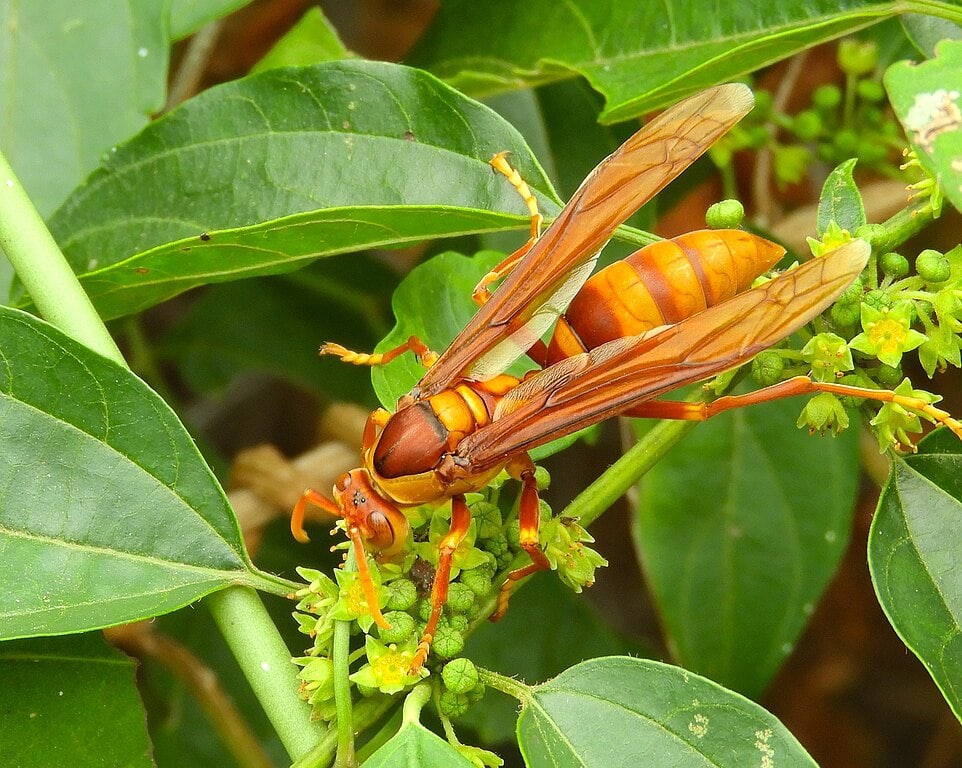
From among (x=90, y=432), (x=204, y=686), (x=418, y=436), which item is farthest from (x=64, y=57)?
(x=204, y=686)

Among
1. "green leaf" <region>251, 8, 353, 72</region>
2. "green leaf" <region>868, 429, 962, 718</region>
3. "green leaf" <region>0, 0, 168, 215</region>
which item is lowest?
"green leaf" <region>868, 429, 962, 718</region>

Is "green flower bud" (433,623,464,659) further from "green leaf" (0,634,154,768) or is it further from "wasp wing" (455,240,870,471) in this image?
"green leaf" (0,634,154,768)

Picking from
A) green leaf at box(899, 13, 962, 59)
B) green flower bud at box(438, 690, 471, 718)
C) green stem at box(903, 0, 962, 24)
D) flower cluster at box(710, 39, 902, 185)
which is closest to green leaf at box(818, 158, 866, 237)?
green stem at box(903, 0, 962, 24)

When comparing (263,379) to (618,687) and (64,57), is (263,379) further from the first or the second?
(618,687)

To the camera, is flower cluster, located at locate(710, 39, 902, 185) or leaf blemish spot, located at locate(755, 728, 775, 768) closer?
leaf blemish spot, located at locate(755, 728, 775, 768)

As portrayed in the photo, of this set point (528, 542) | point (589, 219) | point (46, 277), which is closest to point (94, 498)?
point (46, 277)
